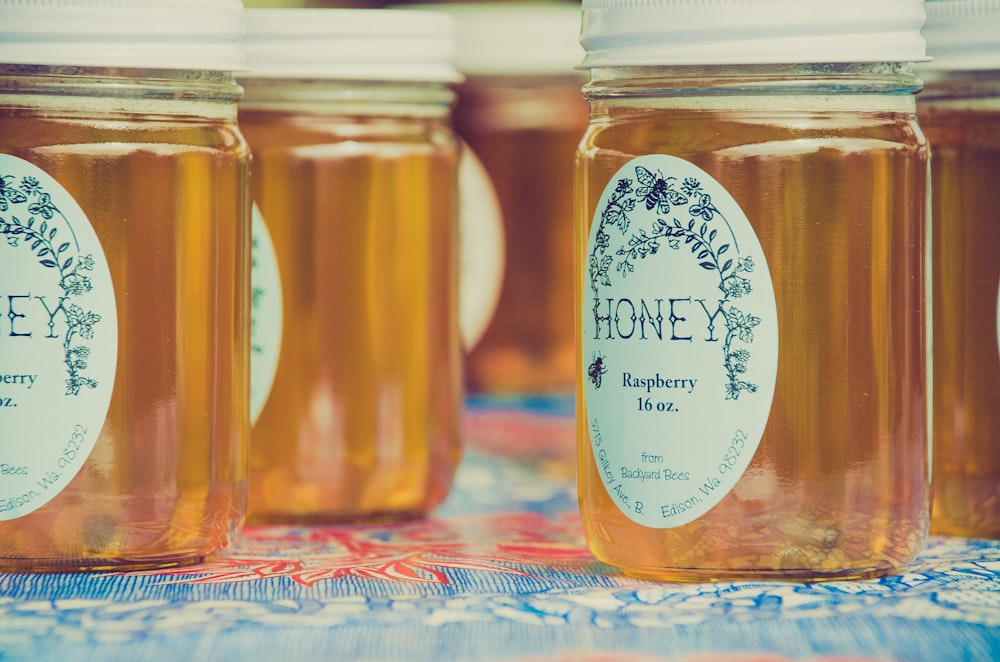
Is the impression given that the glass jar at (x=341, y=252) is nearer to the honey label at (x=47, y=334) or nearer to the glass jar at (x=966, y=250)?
the honey label at (x=47, y=334)

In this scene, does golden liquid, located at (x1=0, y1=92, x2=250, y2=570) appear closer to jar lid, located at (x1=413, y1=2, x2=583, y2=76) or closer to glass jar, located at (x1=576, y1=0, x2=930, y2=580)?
glass jar, located at (x1=576, y1=0, x2=930, y2=580)

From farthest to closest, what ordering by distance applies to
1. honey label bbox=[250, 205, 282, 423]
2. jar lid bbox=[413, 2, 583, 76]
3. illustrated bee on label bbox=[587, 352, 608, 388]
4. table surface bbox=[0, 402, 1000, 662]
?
1. jar lid bbox=[413, 2, 583, 76]
2. honey label bbox=[250, 205, 282, 423]
3. illustrated bee on label bbox=[587, 352, 608, 388]
4. table surface bbox=[0, 402, 1000, 662]

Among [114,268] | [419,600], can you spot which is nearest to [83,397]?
[114,268]

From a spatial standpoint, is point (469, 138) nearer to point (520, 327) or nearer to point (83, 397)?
point (520, 327)

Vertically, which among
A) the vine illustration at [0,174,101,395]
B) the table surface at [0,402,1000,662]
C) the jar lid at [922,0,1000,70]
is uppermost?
the jar lid at [922,0,1000,70]

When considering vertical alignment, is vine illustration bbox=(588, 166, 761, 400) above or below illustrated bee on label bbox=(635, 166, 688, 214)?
below

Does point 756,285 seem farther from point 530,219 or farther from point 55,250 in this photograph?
point 530,219

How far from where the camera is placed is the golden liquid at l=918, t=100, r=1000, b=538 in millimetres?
731

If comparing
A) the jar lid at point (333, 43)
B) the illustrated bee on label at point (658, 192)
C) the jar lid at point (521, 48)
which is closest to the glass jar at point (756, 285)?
the illustrated bee on label at point (658, 192)

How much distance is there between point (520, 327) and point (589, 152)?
0.51m

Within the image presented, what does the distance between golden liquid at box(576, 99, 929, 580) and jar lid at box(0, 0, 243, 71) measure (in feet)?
0.64

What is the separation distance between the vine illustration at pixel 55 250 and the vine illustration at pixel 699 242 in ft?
0.76

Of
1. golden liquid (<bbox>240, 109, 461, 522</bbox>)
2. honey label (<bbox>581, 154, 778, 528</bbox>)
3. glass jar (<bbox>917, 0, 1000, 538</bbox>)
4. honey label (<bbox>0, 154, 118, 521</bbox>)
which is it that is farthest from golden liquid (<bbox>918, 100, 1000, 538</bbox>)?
honey label (<bbox>0, 154, 118, 521</bbox>)

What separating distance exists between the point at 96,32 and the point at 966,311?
422mm
